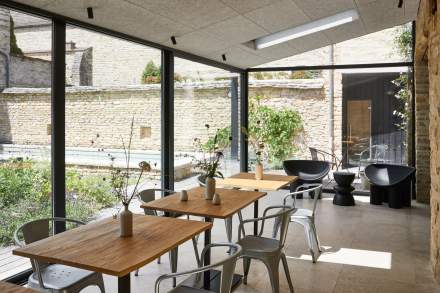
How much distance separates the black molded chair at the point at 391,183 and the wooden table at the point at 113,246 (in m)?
4.96

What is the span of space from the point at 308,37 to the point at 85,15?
381cm

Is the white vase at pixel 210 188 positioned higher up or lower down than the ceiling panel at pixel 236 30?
lower down

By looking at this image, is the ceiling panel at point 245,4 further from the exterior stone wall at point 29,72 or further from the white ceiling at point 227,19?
the exterior stone wall at point 29,72

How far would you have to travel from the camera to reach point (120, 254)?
217cm

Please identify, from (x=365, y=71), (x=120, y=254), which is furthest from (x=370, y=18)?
(x=120, y=254)

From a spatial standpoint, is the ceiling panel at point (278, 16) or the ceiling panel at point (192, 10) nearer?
the ceiling panel at point (192, 10)

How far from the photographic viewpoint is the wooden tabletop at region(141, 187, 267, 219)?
3178 millimetres

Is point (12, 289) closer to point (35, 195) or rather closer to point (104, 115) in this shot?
point (35, 195)

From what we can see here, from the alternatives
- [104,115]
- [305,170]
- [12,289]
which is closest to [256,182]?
[104,115]

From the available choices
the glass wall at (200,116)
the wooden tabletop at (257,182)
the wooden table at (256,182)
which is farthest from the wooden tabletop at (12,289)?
the glass wall at (200,116)

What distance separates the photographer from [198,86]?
6746mm

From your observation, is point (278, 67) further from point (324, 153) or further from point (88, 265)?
point (88, 265)

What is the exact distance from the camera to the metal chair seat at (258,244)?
3183 millimetres

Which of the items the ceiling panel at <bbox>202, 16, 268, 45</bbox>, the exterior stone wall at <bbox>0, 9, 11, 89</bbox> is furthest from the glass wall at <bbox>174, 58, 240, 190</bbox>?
the exterior stone wall at <bbox>0, 9, 11, 89</bbox>
